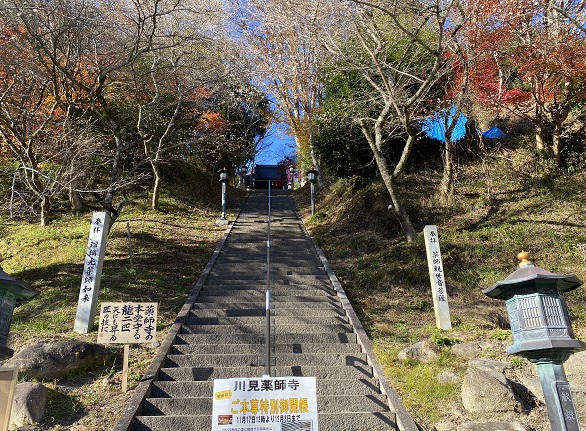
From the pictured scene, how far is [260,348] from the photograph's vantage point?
6.97m

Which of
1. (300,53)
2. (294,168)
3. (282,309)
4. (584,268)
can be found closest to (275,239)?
(282,309)

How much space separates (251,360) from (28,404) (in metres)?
2.73

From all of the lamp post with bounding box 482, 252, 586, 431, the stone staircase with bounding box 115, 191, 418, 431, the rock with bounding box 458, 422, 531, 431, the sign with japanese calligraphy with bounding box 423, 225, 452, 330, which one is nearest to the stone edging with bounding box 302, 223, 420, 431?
the stone staircase with bounding box 115, 191, 418, 431

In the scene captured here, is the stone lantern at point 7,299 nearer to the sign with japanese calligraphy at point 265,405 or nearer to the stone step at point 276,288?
the sign with japanese calligraphy at point 265,405

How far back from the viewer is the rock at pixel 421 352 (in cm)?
652

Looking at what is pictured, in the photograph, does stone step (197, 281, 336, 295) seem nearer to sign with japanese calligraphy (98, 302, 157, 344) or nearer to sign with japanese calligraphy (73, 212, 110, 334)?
sign with japanese calligraphy (73, 212, 110, 334)

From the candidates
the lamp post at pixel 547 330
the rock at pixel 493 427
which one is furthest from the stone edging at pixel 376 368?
the lamp post at pixel 547 330

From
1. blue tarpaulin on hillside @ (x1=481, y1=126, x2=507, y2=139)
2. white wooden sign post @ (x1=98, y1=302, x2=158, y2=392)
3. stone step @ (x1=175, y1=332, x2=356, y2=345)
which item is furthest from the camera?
blue tarpaulin on hillside @ (x1=481, y1=126, x2=507, y2=139)

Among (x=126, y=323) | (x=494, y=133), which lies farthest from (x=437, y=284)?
(x=494, y=133)

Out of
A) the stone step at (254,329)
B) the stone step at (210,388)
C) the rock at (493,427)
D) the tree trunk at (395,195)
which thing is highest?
the tree trunk at (395,195)

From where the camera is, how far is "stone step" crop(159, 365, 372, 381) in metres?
6.29

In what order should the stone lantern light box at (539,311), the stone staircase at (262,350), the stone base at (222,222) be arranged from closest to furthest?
the stone lantern light box at (539,311), the stone staircase at (262,350), the stone base at (222,222)

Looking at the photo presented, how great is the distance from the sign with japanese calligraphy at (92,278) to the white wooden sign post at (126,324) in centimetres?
140

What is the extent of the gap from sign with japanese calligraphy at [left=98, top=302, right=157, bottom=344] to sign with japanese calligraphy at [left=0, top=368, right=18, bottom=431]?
2.29 metres
